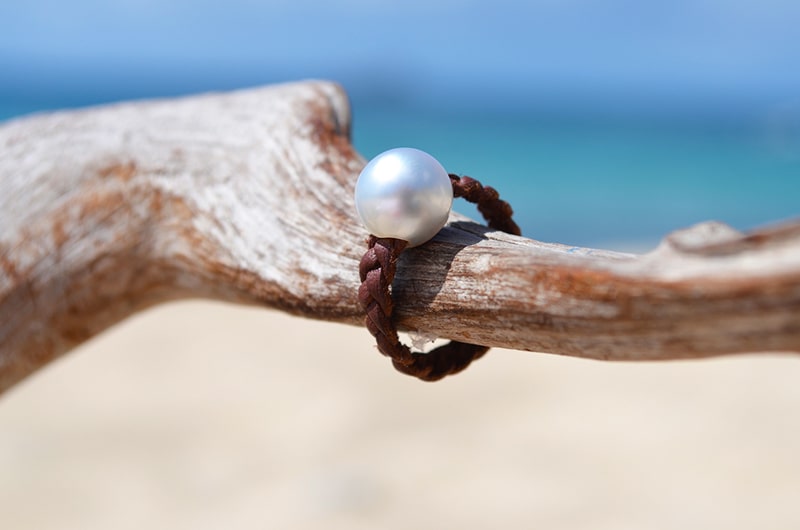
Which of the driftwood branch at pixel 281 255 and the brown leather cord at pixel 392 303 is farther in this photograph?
the brown leather cord at pixel 392 303

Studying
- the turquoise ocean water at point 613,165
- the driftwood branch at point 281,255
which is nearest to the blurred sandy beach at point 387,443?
the driftwood branch at point 281,255

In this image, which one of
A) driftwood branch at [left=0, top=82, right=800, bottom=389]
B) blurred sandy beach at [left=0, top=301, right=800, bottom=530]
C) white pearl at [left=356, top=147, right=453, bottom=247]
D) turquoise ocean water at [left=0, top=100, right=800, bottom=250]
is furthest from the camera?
turquoise ocean water at [left=0, top=100, right=800, bottom=250]

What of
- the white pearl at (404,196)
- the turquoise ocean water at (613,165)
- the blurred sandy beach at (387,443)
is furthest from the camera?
the turquoise ocean water at (613,165)

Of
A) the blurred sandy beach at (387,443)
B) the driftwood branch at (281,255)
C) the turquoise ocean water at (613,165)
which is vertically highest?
the driftwood branch at (281,255)

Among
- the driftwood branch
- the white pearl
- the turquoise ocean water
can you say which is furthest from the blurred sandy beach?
the turquoise ocean water

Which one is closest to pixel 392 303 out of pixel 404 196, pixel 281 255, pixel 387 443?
pixel 404 196

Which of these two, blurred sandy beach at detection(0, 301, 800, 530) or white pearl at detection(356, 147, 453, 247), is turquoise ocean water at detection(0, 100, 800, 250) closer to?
blurred sandy beach at detection(0, 301, 800, 530)

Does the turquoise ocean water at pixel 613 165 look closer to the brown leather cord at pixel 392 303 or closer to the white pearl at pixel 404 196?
the brown leather cord at pixel 392 303
